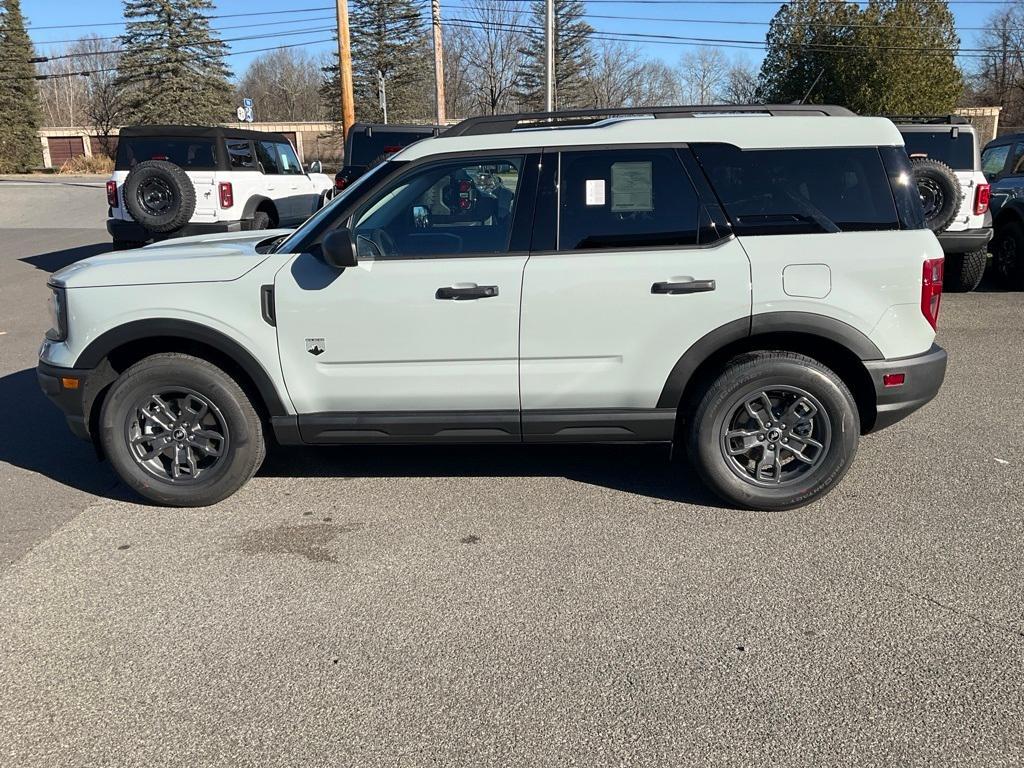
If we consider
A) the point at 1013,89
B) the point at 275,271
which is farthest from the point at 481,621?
the point at 1013,89

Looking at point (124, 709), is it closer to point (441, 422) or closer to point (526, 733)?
point (526, 733)

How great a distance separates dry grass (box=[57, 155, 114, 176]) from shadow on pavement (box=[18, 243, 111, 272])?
3412 centimetres

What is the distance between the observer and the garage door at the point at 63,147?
60.3 meters

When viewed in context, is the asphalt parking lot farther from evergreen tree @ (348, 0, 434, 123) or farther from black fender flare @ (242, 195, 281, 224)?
→ evergreen tree @ (348, 0, 434, 123)

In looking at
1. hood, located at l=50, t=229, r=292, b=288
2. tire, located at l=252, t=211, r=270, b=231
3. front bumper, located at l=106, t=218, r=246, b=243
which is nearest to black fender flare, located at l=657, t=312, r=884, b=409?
hood, located at l=50, t=229, r=292, b=288

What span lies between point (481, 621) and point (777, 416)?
186 cm

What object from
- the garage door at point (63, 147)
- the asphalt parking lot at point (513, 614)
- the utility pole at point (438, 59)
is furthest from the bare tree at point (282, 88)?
the asphalt parking lot at point (513, 614)

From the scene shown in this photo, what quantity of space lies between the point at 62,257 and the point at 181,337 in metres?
11.9

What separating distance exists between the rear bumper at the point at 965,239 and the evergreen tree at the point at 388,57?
48344mm

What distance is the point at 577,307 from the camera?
3949 mm

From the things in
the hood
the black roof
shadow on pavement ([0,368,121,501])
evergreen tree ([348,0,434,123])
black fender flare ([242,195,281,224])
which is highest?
evergreen tree ([348,0,434,123])

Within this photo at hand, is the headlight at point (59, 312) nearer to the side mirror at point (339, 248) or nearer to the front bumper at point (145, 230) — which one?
the side mirror at point (339, 248)

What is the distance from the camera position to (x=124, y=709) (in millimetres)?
2732

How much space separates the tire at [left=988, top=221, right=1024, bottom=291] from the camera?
31.8 ft
